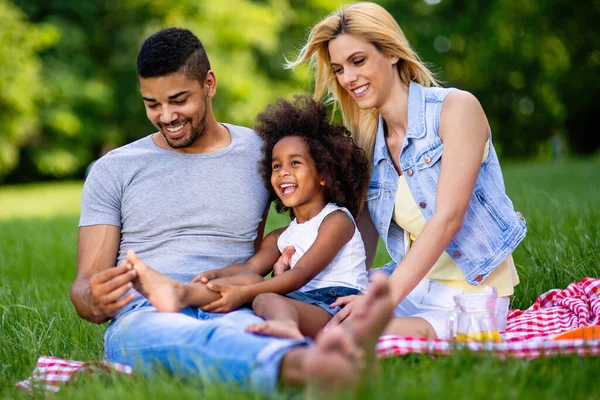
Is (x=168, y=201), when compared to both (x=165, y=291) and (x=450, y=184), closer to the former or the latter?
(x=165, y=291)

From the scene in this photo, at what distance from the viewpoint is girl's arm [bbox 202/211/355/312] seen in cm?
305

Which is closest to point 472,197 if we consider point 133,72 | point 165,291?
point 165,291

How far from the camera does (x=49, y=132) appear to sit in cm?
2477

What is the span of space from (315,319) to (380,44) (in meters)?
1.35

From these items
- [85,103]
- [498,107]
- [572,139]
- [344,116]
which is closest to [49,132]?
[85,103]

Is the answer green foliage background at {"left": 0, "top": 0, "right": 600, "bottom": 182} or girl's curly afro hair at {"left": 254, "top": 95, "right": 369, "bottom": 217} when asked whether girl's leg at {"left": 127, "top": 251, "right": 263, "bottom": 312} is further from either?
green foliage background at {"left": 0, "top": 0, "right": 600, "bottom": 182}

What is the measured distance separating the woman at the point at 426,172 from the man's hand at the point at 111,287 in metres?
0.95

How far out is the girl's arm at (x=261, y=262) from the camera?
10.9ft

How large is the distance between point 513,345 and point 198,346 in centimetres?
114

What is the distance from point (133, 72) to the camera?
79.5ft

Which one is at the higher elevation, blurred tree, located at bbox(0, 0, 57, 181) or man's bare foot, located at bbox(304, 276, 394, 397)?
blurred tree, located at bbox(0, 0, 57, 181)

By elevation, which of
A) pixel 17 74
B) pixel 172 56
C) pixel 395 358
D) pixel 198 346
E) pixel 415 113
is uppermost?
pixel 17 74

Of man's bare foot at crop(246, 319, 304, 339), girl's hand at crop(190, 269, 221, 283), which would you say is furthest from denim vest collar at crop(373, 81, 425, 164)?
man's bare foot at crop(246, 319, 304, 339)

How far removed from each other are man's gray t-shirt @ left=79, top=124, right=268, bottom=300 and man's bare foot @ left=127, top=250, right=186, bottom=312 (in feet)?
1.41
